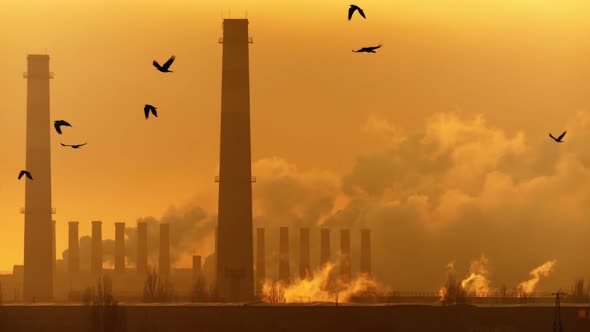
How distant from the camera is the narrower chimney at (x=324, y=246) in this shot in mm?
120262

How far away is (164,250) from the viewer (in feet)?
407

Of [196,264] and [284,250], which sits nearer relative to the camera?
[284,250]

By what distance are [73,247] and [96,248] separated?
213cm

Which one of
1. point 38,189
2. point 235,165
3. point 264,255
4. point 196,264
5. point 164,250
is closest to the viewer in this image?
point 235,165

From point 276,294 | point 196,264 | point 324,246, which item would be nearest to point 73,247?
point 196,264

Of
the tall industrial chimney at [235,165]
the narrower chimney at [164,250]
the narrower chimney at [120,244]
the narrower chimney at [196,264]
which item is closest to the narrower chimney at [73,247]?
the narrower chimney at [120,244]

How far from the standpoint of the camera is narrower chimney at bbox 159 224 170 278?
403ft

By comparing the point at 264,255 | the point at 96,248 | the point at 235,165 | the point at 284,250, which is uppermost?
the point at 235,165

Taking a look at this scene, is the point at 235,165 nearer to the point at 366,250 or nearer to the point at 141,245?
the point at 366,250

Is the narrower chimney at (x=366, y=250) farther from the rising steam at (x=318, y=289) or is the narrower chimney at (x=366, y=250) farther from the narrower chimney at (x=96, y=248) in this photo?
the narrower chimney at (x=96, y=248)

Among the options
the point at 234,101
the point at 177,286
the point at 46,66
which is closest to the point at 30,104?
the point at 46,66
